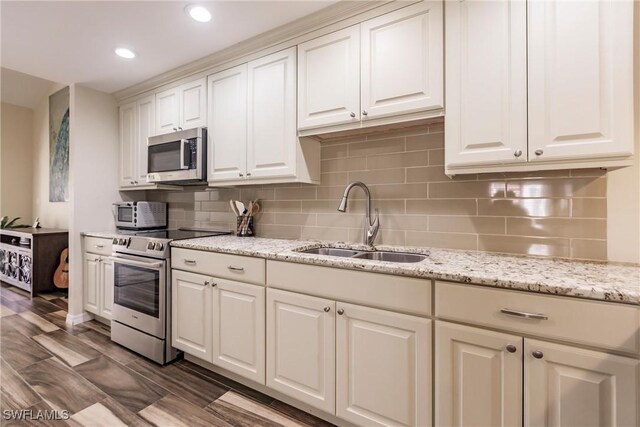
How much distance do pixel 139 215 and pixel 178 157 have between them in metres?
0.88

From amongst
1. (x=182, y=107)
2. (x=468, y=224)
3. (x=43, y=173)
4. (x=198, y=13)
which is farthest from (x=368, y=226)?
(x=43, y=173)

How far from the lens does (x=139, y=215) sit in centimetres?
303

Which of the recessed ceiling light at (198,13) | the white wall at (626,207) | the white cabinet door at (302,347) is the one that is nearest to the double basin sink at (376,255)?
the white cabinet door at (302,347)

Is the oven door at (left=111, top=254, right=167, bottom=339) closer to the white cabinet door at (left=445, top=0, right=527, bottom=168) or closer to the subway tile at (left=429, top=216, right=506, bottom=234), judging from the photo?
the subway tile at (left=429, top=216, right=506, bottom=234)

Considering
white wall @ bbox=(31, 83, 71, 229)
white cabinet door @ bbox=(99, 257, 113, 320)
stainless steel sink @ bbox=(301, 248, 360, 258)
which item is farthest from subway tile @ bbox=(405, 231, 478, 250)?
white wall @ bbox=(31, 83, 71, 229)

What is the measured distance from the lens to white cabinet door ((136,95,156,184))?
2.95m

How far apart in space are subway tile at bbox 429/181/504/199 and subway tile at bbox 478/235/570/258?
0.25 metres

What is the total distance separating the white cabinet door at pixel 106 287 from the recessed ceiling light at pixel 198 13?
2.20 meters

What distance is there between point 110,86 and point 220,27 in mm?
1773

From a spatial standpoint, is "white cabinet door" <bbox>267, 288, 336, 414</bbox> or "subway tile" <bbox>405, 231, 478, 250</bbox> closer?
"white cabinet door" <bbox>267, 288, 336, 414</bbox>

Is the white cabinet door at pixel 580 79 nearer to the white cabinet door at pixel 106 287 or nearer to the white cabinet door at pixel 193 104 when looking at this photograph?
the white cabinet door at pixel 193 104

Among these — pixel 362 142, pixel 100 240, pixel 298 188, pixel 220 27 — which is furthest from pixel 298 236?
pixel 100 240

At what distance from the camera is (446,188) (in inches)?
73.5

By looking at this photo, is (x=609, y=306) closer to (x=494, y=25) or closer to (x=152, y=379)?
(x=494, y=25)
